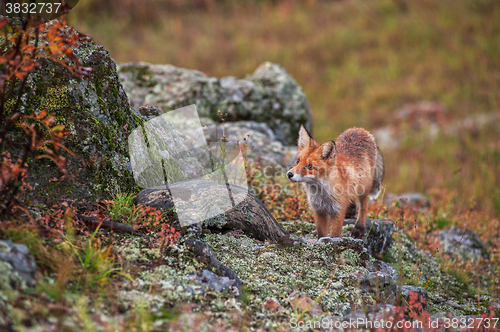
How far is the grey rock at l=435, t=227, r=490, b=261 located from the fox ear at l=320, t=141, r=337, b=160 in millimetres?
3429

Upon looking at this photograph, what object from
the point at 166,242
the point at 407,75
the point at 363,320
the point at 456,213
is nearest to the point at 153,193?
the point at 166,242

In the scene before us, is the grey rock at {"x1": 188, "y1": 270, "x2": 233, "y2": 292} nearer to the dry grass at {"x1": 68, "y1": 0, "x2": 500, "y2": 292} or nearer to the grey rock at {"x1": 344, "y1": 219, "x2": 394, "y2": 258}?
the grey rock at {"x1": 344, "y1": 219, "x2": 394, "y2": 258}

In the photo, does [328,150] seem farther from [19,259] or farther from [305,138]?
[19,259]

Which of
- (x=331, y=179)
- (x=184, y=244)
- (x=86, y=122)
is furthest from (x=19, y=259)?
(x=331, y=179)

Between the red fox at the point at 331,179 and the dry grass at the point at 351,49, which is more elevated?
the dry grass at the point at 351,49

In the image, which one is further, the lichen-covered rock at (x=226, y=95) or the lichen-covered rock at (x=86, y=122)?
the lichen-covered rock at (x=226, y=95)

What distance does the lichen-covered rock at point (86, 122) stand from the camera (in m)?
4.38

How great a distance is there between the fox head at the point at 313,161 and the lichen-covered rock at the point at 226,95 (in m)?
4.68

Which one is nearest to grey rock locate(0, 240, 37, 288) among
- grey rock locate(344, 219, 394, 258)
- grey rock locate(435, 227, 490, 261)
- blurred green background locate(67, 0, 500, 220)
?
grey rock locate(344, 219, 394, 258)

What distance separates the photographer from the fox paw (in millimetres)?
6175

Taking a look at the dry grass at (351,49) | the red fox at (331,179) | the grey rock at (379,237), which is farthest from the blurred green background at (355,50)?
the grey rock at (379,237)

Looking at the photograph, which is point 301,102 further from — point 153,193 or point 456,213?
point 153,193

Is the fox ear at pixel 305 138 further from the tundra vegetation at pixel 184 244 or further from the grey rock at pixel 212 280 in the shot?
the grey rock at pixel 212 280

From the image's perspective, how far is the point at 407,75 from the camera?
2241 centimetres
